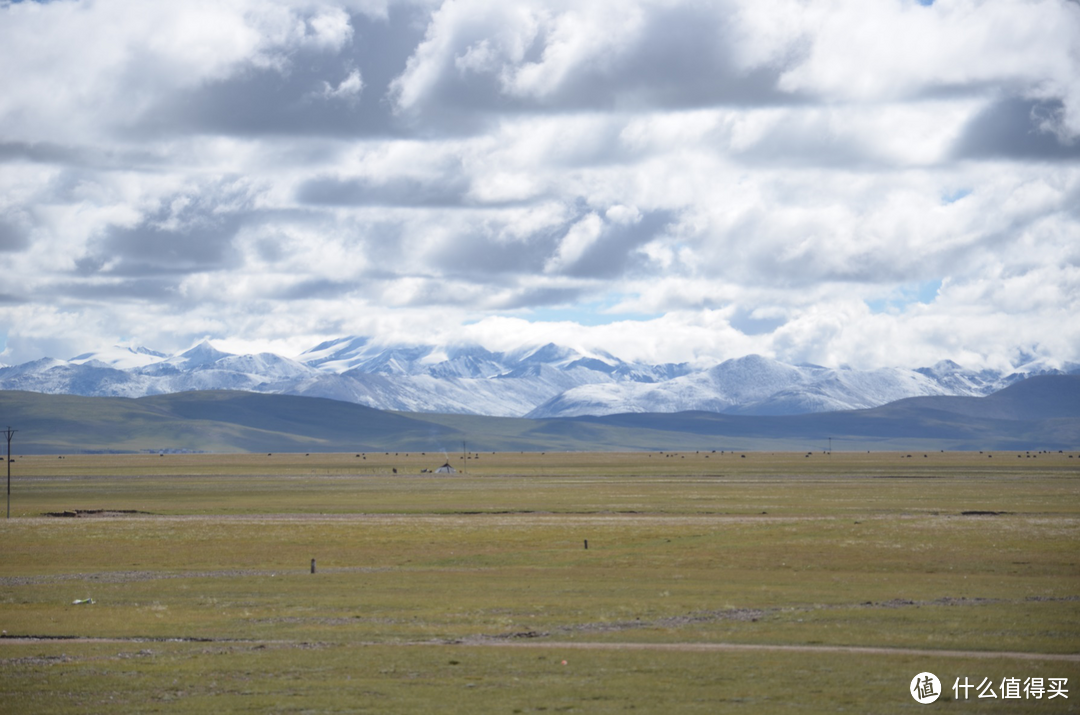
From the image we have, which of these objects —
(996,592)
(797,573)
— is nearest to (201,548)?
(797,573)

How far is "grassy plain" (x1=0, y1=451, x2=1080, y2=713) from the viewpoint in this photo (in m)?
25.8

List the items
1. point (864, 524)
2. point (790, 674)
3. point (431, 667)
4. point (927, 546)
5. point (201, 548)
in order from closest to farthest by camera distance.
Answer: point (790, 674) < point (431, 667) < point (927, 546) < point (201, 548) < point (864, 524)

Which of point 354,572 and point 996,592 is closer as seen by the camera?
point 996,592

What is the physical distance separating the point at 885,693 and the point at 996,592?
20173mm

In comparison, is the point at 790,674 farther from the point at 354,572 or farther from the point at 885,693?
the point at 354,572

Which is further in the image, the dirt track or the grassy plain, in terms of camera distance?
the dirt track

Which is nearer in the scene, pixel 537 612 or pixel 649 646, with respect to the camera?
pixel 649 646

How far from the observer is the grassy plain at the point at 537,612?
25797 mm

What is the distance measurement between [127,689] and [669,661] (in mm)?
14391

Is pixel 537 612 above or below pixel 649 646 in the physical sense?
below

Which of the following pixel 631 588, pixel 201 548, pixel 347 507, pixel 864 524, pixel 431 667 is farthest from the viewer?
pixel 347 507

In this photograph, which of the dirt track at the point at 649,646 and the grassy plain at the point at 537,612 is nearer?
the grassy plain at the point at 537,612

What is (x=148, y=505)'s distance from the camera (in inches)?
4400

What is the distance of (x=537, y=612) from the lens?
38594mm
